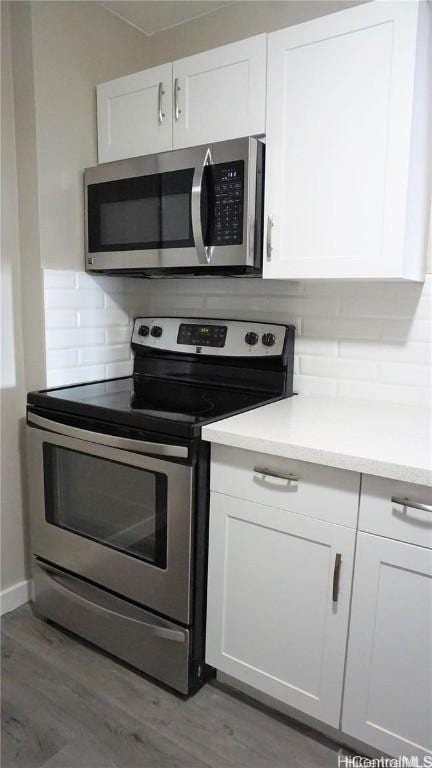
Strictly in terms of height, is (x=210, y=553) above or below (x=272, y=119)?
below

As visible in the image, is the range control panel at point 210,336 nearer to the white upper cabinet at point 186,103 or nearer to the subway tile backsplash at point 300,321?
the subway tile backsplash at point 300,321

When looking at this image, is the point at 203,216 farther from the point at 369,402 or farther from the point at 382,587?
the point at 382,587

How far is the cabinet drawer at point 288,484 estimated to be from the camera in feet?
4.08

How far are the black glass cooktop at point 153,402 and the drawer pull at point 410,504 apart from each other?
539mm

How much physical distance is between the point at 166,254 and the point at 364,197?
68cm

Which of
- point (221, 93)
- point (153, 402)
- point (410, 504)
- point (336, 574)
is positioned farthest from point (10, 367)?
point (410, 504)

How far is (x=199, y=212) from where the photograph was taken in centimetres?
159

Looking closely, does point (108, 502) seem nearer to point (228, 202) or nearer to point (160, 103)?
point (228, 202)

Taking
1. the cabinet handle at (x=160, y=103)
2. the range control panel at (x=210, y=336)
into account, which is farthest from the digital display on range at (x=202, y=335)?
the cabinet handle at (x=160, y=103)

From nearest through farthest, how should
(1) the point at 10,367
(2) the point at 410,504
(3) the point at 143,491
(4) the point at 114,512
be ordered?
(2) the point at 410,504, (3) the point at 143,491, (4) the point at 114,512, (1) the point at 10,367

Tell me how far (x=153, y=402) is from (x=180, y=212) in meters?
0.65

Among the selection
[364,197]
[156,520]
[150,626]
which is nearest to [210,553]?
[156,520]

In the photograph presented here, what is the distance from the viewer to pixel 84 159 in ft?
6.33

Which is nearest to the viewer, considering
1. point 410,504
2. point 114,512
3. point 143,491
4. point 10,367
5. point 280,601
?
point 410,504
